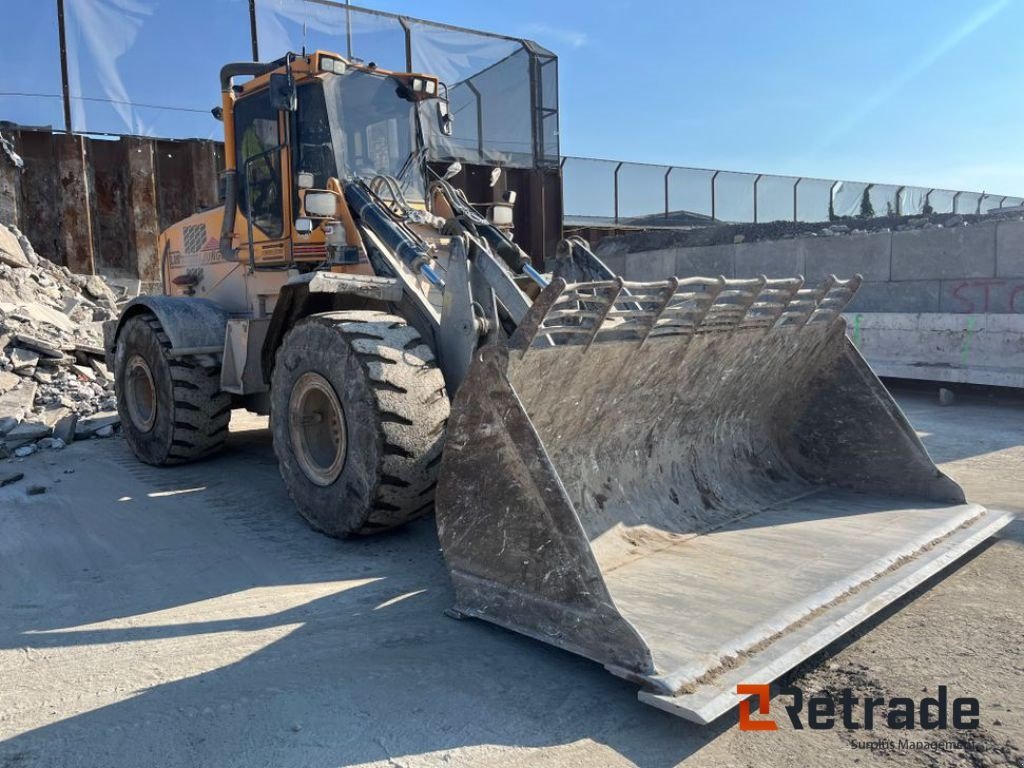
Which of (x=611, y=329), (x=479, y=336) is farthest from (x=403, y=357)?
(x=611, y=329)

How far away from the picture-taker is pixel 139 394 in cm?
748

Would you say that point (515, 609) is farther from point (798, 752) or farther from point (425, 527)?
point (425, 527)

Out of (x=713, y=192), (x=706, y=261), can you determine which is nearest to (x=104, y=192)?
(x=706, y=261)

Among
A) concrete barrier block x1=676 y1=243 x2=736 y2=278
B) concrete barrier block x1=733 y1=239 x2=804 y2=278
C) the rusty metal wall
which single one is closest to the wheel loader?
the rusty metal wall

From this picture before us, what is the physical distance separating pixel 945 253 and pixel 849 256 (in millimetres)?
1589

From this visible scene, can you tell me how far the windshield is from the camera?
5.84 m

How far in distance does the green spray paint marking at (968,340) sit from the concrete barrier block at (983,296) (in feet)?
7.17

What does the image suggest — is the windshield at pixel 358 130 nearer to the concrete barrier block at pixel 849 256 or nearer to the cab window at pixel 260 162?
the cab window at pixel 260 162

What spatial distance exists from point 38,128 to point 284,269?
32.2 feet

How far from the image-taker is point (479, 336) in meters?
4.80

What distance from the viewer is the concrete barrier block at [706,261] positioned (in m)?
15.9

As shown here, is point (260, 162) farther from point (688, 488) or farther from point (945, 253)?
point (945, 253)

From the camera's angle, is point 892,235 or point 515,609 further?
point 892,235

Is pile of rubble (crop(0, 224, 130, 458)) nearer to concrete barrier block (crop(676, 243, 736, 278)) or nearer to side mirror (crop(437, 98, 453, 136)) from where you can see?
side mirror (crop(437, 98, 453, 136))
